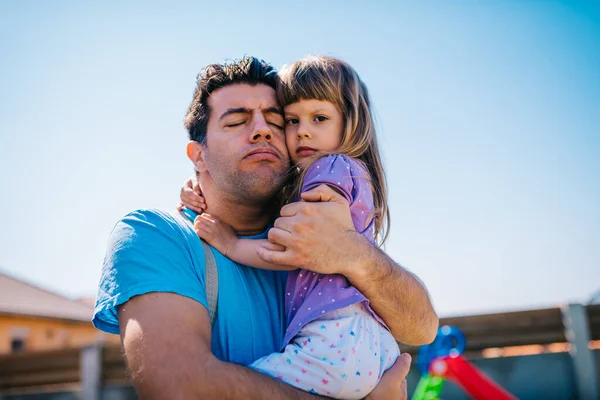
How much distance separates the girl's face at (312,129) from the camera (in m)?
3.17

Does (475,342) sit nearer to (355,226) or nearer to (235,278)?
A: (355,226)

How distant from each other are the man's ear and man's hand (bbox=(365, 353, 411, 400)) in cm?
173

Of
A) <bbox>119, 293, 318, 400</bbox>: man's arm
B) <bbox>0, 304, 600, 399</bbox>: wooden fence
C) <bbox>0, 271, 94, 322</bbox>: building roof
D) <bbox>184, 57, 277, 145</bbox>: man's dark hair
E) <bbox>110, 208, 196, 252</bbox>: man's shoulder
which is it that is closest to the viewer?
<bbox>119, 293, 318, 400</bbox>: man's arm

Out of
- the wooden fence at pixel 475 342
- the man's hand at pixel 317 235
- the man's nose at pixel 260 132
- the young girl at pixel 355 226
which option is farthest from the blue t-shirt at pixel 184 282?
the wooden fence at pixel 475 342

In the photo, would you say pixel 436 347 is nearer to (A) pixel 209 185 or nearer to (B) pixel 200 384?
(A) pixel 209 185

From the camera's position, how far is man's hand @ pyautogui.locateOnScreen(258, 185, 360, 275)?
249cm

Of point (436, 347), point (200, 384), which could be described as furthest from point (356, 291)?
point (436, 347)

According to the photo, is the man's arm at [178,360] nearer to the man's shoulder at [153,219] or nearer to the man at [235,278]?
the man at [235,278]

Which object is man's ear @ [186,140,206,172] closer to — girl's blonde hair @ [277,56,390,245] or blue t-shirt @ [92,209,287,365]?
girl's blonde hair @ [277,56,390,245]

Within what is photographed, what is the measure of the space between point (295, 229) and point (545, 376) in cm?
564

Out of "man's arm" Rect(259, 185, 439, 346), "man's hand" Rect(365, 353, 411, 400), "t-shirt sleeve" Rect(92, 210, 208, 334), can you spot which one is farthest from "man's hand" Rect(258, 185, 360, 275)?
"man's hand" Rect(365, 353, 411, 400)

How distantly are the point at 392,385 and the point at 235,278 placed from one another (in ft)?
2.86

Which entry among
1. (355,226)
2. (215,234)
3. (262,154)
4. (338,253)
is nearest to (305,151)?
(262,154)

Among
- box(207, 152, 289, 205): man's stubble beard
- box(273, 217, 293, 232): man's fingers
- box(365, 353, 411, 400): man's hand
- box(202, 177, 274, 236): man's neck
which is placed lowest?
box(365, 353, 411, 400): man's hand
